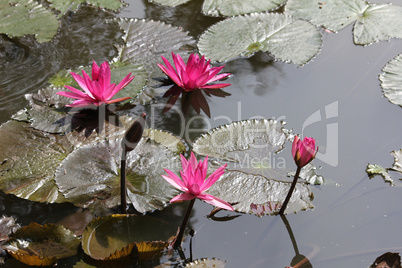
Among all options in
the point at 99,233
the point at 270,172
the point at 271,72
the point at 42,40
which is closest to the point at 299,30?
the point at 271,72

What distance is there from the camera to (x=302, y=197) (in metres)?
1.95

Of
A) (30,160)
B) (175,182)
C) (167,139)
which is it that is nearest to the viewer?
(175,182)

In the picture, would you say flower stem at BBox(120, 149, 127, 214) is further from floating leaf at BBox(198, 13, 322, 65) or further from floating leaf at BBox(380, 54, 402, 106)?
floating leaf at BBox(380, 54, 402, 106)

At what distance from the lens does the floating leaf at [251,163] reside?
6.35ft

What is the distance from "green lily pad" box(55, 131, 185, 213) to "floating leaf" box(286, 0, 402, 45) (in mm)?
1772

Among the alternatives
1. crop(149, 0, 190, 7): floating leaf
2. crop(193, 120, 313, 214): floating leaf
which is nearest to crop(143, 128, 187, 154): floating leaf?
crop(193, 120, 313, 214): floating leaf

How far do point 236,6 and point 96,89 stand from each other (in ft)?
5.03

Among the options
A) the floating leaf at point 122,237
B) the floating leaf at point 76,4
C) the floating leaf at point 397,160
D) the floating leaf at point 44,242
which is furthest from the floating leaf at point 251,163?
the floating leaf at point 76,4

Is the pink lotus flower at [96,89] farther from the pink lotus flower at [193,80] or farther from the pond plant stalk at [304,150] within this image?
the pond plant stalk at [304,150]

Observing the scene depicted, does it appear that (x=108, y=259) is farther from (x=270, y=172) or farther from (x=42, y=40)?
(x=42, y=40)

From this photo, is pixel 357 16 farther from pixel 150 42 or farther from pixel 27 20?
pixel 27 20

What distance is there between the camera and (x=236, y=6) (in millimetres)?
3256

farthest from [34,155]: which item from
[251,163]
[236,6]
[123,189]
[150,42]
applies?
[236,6]

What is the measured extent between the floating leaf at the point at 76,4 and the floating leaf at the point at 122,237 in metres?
2.06
